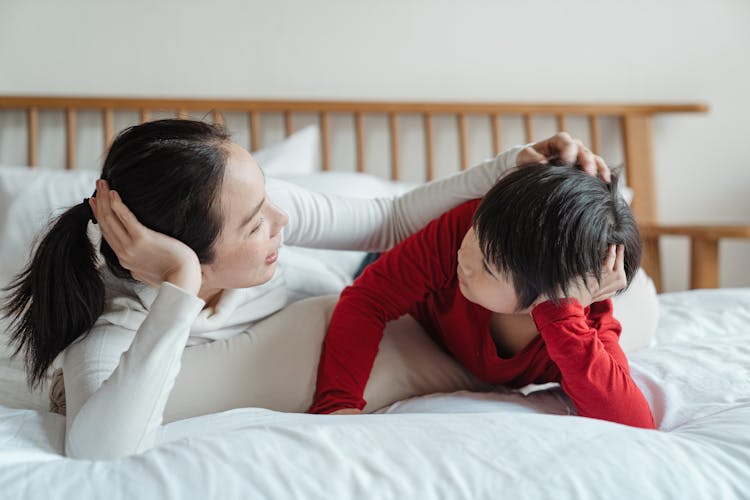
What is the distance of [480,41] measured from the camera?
2.04 meters

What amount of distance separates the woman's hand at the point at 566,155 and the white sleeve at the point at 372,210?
0.03m

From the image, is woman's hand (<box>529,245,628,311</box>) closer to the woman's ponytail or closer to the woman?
the woman

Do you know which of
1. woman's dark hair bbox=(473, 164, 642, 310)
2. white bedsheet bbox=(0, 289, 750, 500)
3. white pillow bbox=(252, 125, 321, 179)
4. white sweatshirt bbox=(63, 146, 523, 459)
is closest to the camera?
white bedsheet bbox=(0, 289, 750, 500)

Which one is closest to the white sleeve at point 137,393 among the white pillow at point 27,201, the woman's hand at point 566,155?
the woman's hand at point 566,155

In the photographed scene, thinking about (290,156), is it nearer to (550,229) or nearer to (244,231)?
(244,231)

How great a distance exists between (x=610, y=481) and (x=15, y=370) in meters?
0.79

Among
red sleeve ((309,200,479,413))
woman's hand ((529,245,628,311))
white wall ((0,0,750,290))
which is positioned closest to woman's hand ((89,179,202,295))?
red sleeve ((309,200,479,413))

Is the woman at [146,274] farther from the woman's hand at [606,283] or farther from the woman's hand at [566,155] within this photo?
the woman's hand at [606,283]

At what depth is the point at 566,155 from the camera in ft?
2.94

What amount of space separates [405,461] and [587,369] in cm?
32

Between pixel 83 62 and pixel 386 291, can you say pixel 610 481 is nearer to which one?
pixel 386 291

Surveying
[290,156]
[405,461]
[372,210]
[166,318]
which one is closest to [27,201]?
[290,156]

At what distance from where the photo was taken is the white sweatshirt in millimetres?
664

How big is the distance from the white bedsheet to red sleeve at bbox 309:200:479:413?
0.54 feet
